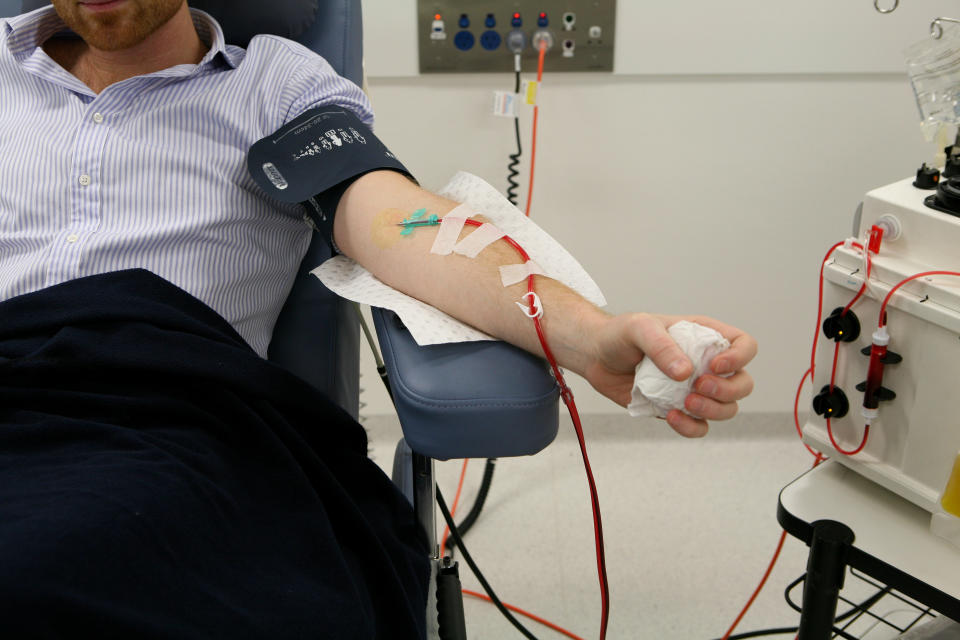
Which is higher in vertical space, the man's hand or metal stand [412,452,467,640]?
the man's hand

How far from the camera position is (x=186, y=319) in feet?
3.21

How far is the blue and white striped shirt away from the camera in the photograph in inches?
46.0

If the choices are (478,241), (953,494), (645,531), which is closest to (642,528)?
(645,531)

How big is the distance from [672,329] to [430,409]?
9.2 inches

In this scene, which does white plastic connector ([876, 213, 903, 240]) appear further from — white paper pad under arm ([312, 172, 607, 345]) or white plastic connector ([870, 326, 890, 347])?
white paper pad under arm ([312, 172, 607, 345])

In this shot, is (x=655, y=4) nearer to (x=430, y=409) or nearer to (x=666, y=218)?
(x=666, y=218)

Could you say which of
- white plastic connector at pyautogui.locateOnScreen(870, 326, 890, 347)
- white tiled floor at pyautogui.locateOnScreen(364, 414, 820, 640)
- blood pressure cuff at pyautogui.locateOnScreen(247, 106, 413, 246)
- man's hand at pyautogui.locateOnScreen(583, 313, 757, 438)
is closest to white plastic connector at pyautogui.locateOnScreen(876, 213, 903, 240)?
white plastic connector at pyautogui.locateOnScreen(870, 326, 890, 347)

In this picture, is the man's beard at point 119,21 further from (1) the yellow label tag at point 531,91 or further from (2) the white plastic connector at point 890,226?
(2) the white plastic connector at point 890,226

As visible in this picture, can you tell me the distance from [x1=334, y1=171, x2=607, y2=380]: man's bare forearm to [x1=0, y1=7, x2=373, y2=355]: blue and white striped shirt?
6.0 inches

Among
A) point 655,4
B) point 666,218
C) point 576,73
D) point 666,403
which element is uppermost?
point 655,4

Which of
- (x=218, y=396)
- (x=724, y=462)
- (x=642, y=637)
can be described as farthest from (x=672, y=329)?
(x=724, y=462)

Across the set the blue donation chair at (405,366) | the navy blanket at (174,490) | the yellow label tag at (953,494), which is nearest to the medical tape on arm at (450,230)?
the blue donation chair at (405,366)

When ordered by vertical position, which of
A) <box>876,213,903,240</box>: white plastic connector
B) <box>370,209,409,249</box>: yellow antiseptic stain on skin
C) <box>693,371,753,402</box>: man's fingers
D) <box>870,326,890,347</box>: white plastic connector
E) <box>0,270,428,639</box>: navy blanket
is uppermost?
<box>876,213,903,240</box>: white plastic connector

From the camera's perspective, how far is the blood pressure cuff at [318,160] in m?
1.14
